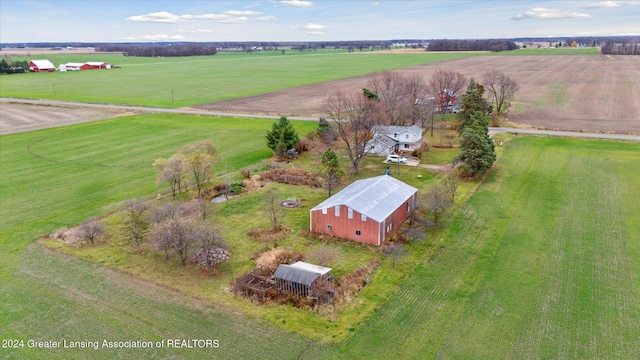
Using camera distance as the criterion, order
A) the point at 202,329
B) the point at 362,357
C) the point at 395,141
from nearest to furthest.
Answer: the point at 362,357 → the point at 202,329 → the point at 395,141

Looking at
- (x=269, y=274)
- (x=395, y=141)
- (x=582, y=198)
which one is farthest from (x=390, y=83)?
(x=269, y=274)

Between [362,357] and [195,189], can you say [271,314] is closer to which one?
[362,357]

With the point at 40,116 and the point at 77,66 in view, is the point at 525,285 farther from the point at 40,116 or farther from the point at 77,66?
the point at 77,66

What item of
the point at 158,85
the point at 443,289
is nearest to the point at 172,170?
the point at 443,289

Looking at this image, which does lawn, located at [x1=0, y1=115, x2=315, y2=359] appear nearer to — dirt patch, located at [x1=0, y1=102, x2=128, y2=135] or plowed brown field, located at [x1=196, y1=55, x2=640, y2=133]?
dirt patch, located at [x1=0, y1=102, x2=128, y2=135]

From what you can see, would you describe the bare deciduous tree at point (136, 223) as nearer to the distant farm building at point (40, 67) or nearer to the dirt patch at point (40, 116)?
the dirt patch at point (40, 116)

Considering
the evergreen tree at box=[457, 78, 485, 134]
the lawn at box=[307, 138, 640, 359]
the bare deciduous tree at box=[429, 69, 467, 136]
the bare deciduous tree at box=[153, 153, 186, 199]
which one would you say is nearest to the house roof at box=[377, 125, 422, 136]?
the evergreen tree at box=[457, 78, 485, 134]

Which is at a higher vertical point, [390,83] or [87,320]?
[390,83]
